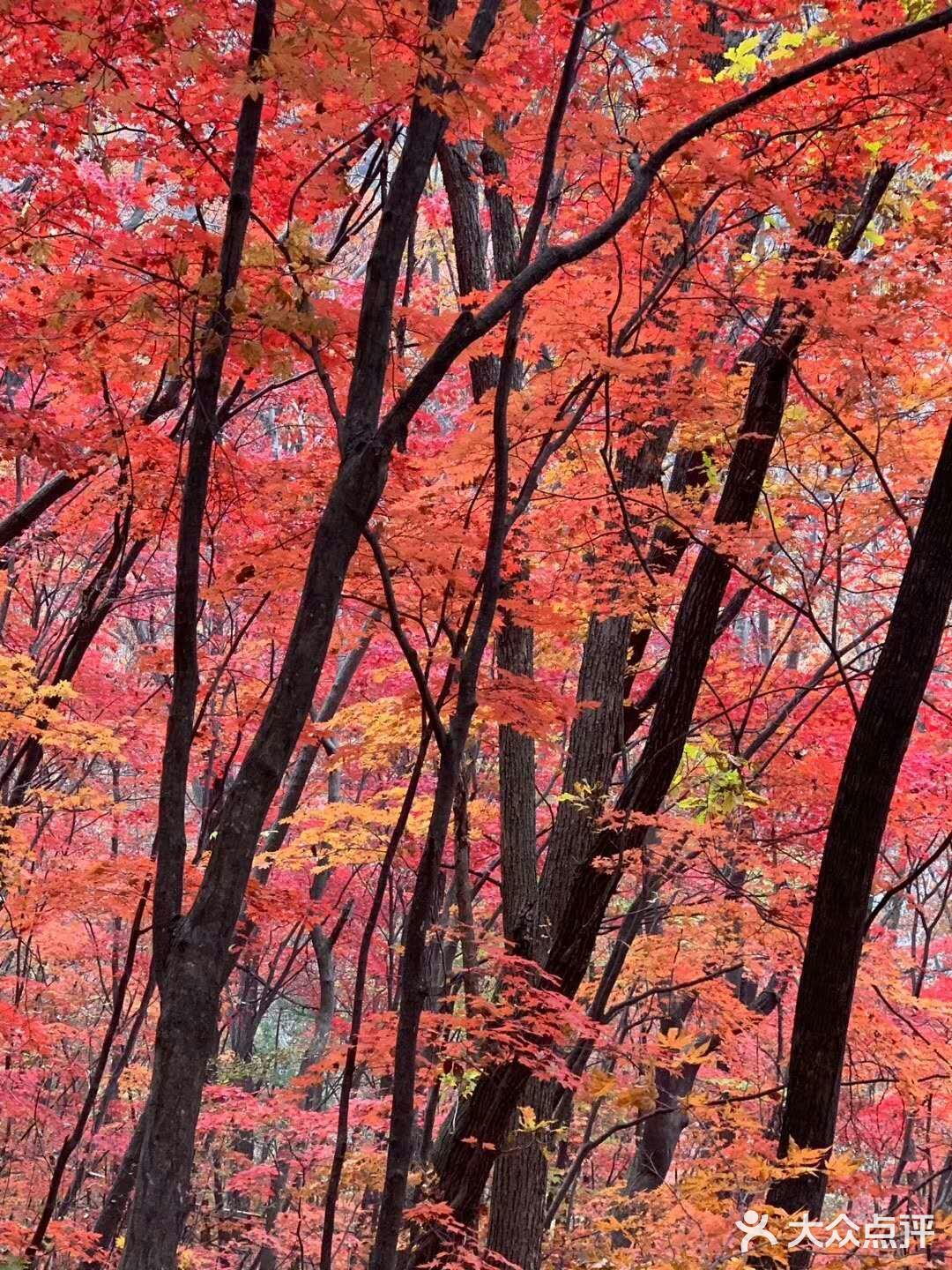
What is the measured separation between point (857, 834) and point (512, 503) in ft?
7.79

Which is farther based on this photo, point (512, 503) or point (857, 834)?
point (512, 503)

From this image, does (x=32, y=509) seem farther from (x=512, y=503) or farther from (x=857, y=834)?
(x=857, y=834)

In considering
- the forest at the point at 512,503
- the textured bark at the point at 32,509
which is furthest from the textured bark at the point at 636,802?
the textured bark at the point at 32,509

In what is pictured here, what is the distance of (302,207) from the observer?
191 inches

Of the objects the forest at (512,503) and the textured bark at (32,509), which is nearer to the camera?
the forest at (512,503)

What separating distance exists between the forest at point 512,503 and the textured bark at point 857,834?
0.7 inches

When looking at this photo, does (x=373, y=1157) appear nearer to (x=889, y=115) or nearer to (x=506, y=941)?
(x=506, y=941)

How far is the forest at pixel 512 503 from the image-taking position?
117 inches

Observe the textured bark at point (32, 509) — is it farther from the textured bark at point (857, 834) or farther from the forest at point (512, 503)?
the textured bark at point (857, 834)

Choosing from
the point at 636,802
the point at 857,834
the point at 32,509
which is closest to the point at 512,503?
the point at 636,802

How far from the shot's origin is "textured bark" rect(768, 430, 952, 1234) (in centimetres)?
396

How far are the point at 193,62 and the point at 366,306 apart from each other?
0.86m

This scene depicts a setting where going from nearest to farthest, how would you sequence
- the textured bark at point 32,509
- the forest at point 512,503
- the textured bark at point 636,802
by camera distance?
the forest at point 512,503 → the textured bark at point 636,802 → the textured bark at point 32,509

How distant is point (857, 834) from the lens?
4.02 metres
